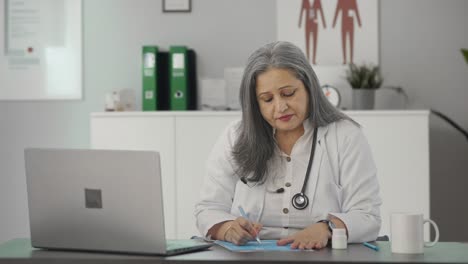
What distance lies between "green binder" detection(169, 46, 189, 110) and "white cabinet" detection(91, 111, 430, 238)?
10cm

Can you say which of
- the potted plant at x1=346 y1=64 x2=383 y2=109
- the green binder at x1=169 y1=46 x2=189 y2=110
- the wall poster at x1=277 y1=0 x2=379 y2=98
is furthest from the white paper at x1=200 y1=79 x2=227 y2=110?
the potted plant at x1=346 y1=64 x2=383 y2=109

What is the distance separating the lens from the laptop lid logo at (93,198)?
2201 millimetres

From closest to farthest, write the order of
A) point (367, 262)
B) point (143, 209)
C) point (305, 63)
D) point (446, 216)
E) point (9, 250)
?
point (367, 262)
point (143, 209)
point (9, 250)
point (305, 63)
point (446, 216)

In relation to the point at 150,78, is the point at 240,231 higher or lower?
lower

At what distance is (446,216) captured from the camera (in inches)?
191

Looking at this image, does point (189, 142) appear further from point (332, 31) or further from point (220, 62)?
point (332, 31)

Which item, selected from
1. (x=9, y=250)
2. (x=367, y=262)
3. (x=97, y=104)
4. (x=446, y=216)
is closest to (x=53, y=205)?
(x=9, y=250)

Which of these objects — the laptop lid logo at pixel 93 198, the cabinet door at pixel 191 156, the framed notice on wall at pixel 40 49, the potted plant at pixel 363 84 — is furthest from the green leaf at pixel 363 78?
the laptop lid logo at pixel 93 198

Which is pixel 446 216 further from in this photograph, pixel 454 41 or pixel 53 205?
pixel 53 205

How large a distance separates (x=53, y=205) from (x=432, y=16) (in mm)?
3237

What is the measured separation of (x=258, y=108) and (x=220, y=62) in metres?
2.14

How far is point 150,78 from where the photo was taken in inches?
186

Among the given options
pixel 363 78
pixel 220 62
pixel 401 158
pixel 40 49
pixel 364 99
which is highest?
pixel 40 49

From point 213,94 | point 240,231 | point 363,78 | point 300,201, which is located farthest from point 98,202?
point 363,78
